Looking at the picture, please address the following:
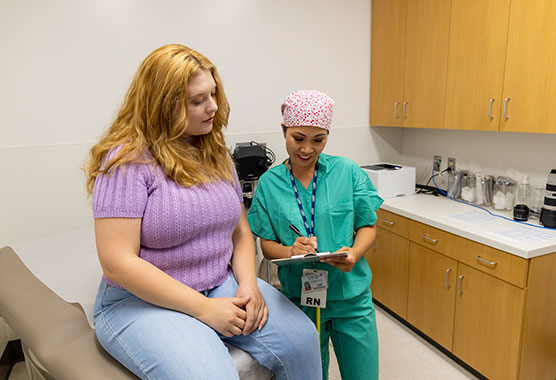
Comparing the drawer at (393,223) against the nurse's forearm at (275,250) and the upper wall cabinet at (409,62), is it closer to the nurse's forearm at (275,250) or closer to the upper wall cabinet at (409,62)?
the upper wall cabinet at (409,62)

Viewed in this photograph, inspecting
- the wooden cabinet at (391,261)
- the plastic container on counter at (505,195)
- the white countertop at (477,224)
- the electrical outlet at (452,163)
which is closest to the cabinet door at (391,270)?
the wooden cabinet at (391,261)

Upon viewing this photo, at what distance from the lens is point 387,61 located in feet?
9.74

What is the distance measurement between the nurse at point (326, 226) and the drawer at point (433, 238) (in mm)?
847

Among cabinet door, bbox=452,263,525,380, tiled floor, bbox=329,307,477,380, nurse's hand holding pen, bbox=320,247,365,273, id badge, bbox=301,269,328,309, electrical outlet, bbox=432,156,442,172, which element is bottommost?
tiled floor, bbox=329,307,477,380

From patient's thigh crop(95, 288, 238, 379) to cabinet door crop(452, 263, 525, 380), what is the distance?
1.51 metres

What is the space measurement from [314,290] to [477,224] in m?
1.20

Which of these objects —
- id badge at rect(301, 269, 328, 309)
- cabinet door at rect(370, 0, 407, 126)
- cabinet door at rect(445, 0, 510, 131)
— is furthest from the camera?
cabinet door at rect(370, 0, 407, 126)

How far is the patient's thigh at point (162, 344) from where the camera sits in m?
1.00

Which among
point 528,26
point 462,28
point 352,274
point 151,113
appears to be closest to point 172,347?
point 151,113

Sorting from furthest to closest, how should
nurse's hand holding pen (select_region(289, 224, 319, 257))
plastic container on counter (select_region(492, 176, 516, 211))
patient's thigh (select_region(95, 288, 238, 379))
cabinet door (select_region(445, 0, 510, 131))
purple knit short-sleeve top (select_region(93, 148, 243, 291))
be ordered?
plastic container on counter (select_region(492, 176, 516, 211)), cabinet door (select_region(445, 0, 510, 131)), nurse's hand holding pen (select_region(289, 224, 319, 257)), purple knit short-sleeve top (select_region(93, 148, 243, 291)), patient's thigh (select_region(95, 288, 238, 379))

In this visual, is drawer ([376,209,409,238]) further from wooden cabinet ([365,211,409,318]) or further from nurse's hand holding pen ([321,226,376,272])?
nurse's hand holding pen ([321,226,376,272])

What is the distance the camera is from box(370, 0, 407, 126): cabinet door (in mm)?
2836

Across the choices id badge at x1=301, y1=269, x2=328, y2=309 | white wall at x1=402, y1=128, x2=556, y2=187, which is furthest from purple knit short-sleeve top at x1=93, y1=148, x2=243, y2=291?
white wall at x1=402, y1=128, x2=556, y2=187

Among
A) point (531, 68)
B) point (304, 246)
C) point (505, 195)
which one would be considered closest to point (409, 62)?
point (531, 68)
